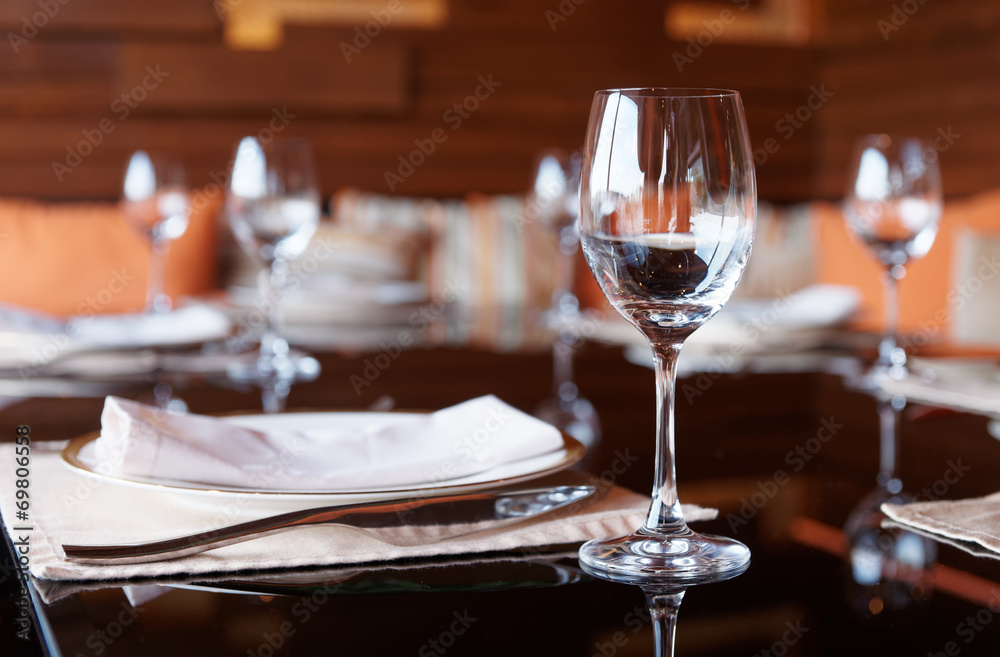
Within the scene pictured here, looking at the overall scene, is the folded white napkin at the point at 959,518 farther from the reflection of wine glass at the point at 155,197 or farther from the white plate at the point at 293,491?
the reflection of wine glass at the point at 155,197

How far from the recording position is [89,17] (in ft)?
12.2

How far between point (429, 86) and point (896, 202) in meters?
3.31

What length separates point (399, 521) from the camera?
461 millimetres

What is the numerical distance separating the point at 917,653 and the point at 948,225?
3161mm

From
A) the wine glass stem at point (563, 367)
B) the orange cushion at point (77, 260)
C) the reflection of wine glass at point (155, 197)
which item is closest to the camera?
the wine glass stem at point (563, 367)

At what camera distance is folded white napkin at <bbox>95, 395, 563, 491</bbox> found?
0.48m

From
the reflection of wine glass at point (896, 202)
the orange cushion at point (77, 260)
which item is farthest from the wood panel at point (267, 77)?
the reflection of wine glass at point (896, 202)

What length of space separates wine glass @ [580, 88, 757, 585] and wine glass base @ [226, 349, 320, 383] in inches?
23.7

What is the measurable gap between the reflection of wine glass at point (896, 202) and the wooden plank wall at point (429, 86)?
124 inches

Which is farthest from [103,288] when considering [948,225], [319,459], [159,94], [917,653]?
[917,653]

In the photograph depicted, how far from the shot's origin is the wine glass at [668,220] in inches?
17.4

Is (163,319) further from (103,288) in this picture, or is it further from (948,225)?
(948,225)

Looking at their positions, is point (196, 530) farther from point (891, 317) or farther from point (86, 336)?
point (891, 317)

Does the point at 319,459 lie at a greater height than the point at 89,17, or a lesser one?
lesser
